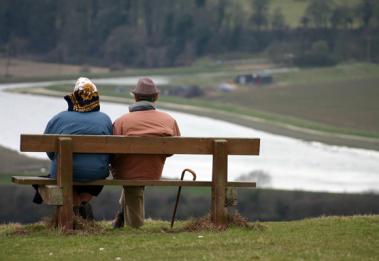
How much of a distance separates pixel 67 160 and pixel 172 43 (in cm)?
9835

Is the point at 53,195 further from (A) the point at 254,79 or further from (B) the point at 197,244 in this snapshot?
(A) the point at 254,79

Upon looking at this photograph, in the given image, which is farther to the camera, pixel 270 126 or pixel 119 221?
pixel 270 126

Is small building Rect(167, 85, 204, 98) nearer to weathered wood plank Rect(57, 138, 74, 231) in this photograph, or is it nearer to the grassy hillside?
the grassy hillside

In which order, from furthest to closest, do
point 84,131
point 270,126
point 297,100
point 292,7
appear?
point 292,7, point 297,100, point 270,126, point 84,131

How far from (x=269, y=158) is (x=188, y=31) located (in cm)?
6413

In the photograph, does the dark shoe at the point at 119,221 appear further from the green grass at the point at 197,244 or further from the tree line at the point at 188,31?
the tree line at the point at 188,31

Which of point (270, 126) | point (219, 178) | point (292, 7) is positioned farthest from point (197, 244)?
point (292, 7)

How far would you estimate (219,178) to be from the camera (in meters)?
11.5

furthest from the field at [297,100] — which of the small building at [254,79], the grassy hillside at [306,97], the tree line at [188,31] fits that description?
the tree line at [188,31]

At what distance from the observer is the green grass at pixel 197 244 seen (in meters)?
10.1

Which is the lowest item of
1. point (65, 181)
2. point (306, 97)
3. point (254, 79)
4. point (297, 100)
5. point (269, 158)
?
point (297, 100)

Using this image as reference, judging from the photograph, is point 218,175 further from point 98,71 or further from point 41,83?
point 98,71

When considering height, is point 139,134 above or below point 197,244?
above

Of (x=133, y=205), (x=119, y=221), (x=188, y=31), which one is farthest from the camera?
(x=188, y=31)
